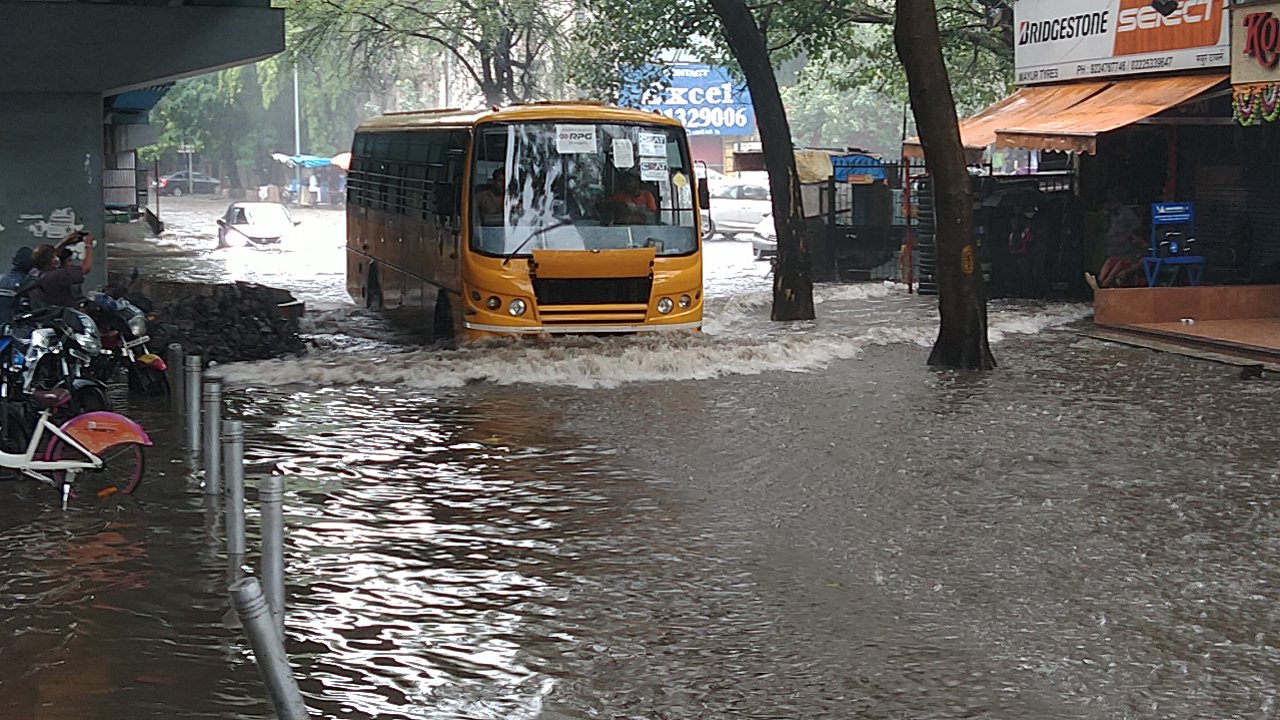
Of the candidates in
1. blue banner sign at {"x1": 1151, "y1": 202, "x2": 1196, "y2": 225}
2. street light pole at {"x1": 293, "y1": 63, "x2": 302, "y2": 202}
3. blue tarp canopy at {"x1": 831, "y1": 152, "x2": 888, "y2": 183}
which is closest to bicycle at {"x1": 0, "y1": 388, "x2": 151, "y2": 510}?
blue banner sign at {"x1": 1151, "y1": 202, "x2": 1196, "y2": 225}

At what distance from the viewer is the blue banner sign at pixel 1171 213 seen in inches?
786

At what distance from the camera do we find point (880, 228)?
2839cm

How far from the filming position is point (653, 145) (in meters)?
16.2

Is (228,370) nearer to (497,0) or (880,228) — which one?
(880,228)

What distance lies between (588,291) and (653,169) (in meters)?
1.40

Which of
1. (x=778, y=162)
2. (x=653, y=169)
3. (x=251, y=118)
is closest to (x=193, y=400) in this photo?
(x=653, y=169)

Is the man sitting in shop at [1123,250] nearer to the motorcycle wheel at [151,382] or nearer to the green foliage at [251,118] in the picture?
the motorcycle wheel at [151,382]

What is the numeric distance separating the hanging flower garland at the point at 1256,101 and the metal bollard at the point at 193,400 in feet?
37.8

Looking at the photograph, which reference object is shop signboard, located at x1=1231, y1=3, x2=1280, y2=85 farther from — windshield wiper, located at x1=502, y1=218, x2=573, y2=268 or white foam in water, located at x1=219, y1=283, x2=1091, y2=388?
windshield wiper, located at x1=502, y1=218, x2=573, y2=268

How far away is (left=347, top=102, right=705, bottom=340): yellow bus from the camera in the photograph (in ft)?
51.2

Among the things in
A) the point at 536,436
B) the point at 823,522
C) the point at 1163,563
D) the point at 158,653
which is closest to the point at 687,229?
the point at 536,436

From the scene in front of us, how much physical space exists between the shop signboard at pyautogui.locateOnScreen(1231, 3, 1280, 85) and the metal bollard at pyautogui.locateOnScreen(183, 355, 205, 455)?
11479mm

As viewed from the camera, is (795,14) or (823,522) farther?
(795,14)

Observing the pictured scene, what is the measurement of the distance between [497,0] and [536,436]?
26.8m
